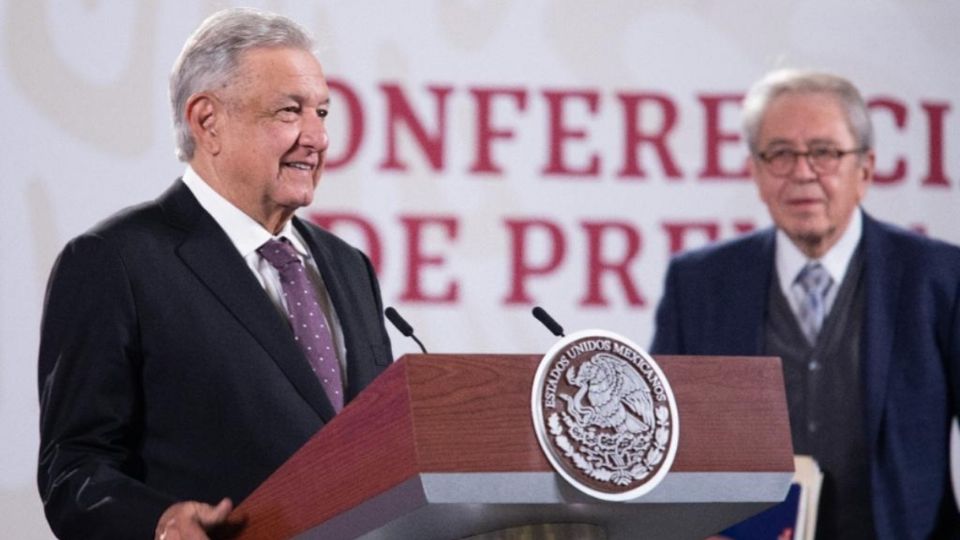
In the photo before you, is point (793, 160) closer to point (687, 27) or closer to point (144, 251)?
point (687, 27)

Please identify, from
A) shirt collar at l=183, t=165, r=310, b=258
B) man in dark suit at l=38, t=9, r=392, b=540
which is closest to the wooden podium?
man in dark suit at l=38, t=9, r=392, b=540

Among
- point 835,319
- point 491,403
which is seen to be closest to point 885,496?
point 835,319

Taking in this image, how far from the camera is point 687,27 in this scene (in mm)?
4086

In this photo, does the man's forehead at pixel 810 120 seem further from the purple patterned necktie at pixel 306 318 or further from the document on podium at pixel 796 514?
the purple patterned necktie at pixel 306 318

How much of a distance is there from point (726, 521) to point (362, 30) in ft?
7.67

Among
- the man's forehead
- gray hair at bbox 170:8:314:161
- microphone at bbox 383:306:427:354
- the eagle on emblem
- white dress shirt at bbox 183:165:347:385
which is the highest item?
gray hair at bbox 170:8:314:161

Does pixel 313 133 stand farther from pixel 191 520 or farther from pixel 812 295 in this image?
pixel 812 295

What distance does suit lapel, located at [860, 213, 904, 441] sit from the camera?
3.56 m

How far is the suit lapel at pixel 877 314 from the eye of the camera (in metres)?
3.56

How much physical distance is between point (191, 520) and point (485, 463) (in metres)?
0.40

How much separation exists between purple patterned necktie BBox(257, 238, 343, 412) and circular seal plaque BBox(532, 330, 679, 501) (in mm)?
573

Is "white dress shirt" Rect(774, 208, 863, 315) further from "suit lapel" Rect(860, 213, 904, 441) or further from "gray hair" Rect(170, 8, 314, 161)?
"gray hair" Rect(170, 8, 314, 161)

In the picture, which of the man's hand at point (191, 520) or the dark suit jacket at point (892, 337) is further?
the dark suit jacket at point (892, 337)

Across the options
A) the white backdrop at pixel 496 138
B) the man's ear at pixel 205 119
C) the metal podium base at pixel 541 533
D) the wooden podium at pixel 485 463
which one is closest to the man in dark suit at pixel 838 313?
the white backdrop at pixel 496 138
